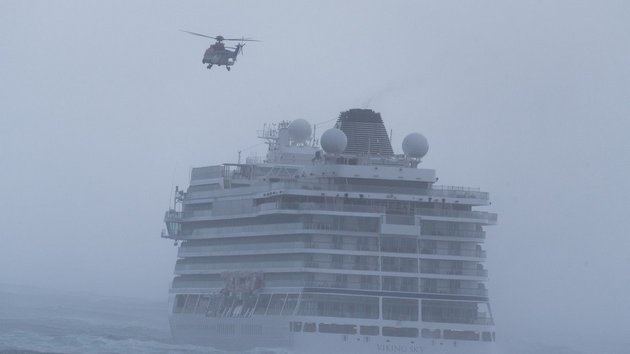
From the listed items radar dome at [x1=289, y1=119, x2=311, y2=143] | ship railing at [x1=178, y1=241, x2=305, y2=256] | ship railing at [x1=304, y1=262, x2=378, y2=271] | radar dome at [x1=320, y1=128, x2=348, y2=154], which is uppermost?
radar dome at [x1=289, y1=119, x2=311, y2=143]

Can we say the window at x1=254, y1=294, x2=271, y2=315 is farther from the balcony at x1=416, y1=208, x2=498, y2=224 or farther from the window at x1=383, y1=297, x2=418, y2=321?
the balcony at x1=416, y1=208, x2=498, y2=224

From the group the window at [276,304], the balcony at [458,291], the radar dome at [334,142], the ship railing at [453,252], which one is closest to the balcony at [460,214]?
the ship railing at [453,252]

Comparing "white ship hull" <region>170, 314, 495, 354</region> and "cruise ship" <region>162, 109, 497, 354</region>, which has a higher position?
"cruise ship" <region>162, 109, 497, 354</region>

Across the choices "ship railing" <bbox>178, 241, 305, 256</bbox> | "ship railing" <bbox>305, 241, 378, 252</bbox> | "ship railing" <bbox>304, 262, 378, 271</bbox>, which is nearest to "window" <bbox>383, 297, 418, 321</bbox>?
"ship railing" <bbox>304, 262, 378, 271</bbox>

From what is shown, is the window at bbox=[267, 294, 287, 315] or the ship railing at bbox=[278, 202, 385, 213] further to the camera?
the window at bbox=[267, 294, 287, 315]

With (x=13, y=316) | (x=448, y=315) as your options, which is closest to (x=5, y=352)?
(x=448, y=315)
